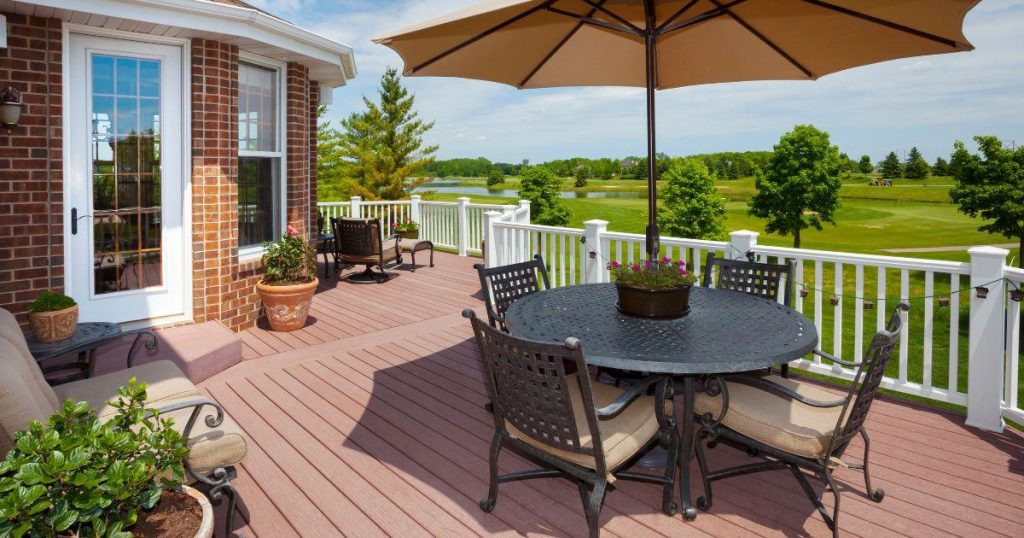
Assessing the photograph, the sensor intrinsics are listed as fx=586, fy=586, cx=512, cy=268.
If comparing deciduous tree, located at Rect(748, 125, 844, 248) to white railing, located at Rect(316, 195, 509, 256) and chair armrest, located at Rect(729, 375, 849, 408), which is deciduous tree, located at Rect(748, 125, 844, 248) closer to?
white railing, located at Rect(316, 195, 509, 256)

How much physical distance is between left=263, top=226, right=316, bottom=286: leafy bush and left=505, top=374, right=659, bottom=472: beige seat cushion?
3372 mm

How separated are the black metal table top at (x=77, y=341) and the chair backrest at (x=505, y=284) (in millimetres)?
2131

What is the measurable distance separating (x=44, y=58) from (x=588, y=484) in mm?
4554

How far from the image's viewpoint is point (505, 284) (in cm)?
361

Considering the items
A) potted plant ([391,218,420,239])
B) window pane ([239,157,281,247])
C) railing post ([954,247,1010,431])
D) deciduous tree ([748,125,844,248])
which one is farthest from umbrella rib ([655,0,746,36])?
deciduous tree ([748,125,844,248])

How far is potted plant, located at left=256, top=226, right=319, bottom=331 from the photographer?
5.03m

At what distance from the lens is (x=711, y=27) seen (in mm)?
3904

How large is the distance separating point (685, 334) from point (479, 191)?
4442cm

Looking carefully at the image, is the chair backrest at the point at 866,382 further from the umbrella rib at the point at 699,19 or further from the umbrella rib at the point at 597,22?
the umbrella rib at the point at 597,22

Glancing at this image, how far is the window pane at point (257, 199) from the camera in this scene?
5.37 metres

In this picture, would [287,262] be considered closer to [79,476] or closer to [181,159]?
[181,159]

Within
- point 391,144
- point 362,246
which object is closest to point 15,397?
point 362,246

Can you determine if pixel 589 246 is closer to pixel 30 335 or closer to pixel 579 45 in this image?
pixel 579 45

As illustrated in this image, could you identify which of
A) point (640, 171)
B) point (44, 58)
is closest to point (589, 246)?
point (44, 58)
